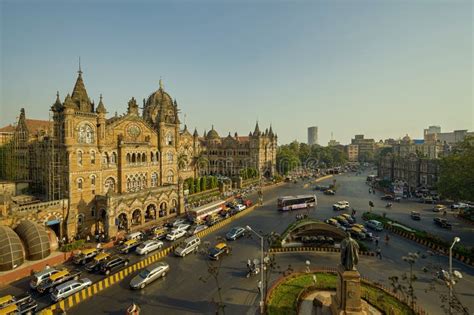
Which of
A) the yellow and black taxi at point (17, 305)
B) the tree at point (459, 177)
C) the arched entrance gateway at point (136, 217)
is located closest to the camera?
the yellow and black taxi at point (17, 305)

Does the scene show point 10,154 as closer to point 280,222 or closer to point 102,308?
point 102,308

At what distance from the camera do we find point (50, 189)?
36.9m

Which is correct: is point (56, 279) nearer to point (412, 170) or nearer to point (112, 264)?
point (112, 264)

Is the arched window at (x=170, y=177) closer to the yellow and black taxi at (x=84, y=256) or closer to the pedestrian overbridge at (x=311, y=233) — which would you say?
the yellow and black taxi at (x=84, y=256)

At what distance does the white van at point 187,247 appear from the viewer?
30273 millimetres

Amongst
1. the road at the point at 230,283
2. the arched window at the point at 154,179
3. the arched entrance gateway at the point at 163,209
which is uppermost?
the arched window at the point at 154,179

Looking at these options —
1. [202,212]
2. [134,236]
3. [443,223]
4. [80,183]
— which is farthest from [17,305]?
[443,223]

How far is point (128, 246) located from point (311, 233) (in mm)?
23067

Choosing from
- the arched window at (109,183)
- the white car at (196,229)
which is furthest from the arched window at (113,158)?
Result: the white car at (196,229)

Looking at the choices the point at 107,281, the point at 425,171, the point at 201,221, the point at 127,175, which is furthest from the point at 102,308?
the point at 425,171

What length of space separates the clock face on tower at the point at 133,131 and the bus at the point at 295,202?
30714mm

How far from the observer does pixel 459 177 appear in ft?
135

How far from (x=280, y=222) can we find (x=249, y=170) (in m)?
43.7

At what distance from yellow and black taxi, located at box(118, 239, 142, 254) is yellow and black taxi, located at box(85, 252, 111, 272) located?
2.58 m
